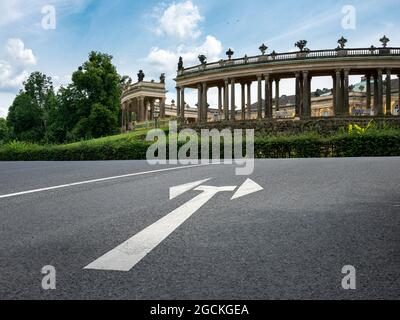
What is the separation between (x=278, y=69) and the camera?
52.2 metres

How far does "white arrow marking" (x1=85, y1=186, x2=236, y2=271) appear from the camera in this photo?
141 inches

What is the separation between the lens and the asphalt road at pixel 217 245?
119 inches

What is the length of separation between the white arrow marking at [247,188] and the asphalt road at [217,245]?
236 millimetres

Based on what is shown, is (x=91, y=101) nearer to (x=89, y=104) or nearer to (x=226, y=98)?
(x=89, y=104)

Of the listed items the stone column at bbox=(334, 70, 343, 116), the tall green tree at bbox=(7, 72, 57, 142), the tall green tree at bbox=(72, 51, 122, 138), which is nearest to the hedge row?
the stone column at bbox=(334, 70, 343, 116)

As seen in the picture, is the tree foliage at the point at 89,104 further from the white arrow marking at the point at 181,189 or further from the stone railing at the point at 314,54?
the white arrow marking at the point at 181,189

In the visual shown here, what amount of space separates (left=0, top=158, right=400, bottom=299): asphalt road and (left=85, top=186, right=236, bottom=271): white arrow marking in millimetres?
94

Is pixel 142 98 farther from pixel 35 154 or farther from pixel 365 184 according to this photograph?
pixel 365 184

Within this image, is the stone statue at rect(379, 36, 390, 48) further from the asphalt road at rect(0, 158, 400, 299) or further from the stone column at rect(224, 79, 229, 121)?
the asphalt road at rect(0, 158, 400, 299)

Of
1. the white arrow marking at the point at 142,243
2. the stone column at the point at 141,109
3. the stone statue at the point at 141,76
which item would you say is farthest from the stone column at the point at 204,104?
the white arrow marking at the point at 142,243

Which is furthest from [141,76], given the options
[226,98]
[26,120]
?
[26,120]

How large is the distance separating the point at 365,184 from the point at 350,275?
6.11 m
